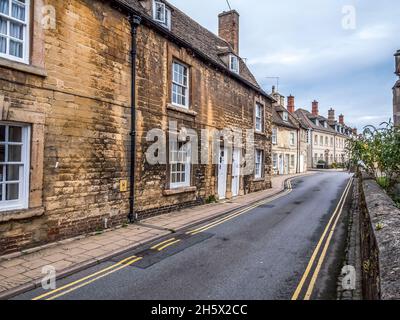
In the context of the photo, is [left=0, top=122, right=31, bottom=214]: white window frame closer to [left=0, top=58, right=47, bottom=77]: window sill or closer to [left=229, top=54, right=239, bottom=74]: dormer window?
[left=0, top=58, right=47, bottom=77]: window sill

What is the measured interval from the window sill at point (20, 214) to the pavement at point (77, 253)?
78cm

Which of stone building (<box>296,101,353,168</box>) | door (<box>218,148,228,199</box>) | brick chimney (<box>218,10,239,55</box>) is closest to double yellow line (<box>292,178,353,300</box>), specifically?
door (<box>218,148,228,199</box>)

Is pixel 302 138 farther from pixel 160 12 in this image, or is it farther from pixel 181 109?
pixel 160 12

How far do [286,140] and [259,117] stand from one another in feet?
58.1

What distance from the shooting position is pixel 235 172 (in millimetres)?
16859

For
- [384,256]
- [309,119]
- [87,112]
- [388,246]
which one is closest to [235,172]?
[87,112]

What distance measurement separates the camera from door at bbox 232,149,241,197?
1667cm

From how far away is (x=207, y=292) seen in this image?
488 cm

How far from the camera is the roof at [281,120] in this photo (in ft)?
114

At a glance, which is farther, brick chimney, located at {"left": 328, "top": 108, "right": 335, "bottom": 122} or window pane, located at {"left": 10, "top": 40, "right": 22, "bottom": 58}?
brick chimney, located at {"left": 328, "top": 108, "right": 335, "bottom": 122}

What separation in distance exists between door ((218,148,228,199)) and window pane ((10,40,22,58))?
10.2 meters

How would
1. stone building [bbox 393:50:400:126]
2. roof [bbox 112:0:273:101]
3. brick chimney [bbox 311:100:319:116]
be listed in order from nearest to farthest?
roof [bbox 112:0:273:101] → stone building [bbox 393:50:400:126] → brick chimney [bbox 311:100:319:116]

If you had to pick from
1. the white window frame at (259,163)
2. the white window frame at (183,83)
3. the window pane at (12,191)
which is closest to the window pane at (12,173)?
the window pane at (12,191)
